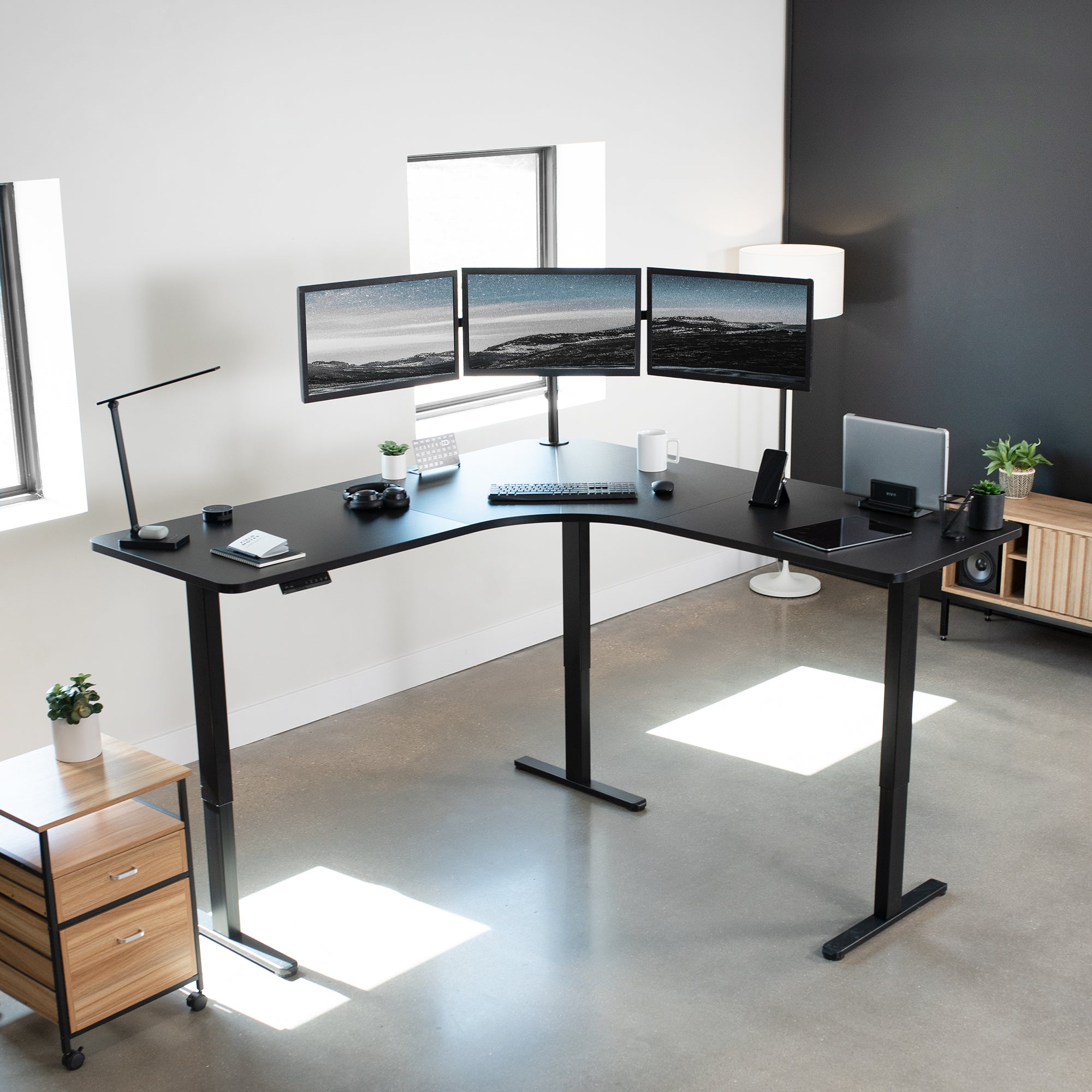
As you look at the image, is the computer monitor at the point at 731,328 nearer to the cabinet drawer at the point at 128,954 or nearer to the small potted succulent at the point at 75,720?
the small potted succulent at the point at 75,720

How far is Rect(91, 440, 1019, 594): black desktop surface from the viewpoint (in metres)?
3.41

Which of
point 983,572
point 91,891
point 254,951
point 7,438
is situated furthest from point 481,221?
point 91,891

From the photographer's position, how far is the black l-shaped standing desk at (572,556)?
3.40 meters

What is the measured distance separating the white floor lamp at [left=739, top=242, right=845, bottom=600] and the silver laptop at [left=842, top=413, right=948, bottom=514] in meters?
1.57

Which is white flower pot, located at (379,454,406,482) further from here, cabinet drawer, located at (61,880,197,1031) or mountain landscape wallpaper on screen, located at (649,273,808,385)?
cabinet drawer, located at (61,880,197,1031)

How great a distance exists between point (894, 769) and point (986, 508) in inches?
28.4

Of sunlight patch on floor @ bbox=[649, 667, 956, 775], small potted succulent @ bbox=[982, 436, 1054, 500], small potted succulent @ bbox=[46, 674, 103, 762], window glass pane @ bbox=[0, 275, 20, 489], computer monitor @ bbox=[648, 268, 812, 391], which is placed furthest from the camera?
small potted succulent @ bbox=[982, 436, 1054, 500]

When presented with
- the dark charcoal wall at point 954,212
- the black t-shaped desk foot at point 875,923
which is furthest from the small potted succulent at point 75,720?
the dark charcoal wall at point 954,212

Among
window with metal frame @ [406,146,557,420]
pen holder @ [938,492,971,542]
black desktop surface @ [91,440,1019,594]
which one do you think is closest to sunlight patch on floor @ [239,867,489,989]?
black desktop surface @ [91,440,1019,594]

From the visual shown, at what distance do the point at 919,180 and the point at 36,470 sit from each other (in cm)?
364

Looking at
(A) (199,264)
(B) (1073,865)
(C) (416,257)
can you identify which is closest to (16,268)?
(A) (199,264)

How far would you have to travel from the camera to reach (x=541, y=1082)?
9.96 ft

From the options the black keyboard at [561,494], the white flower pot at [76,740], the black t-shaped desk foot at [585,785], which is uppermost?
the black keyboard at [561,494]

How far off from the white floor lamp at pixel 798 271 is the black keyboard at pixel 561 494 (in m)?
1.76
